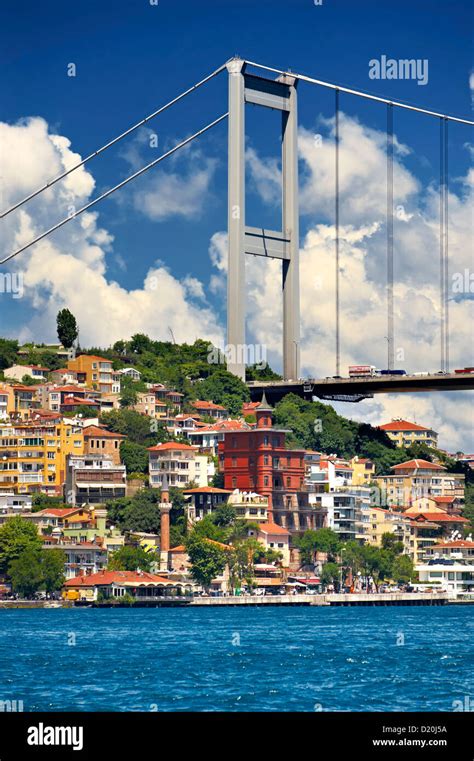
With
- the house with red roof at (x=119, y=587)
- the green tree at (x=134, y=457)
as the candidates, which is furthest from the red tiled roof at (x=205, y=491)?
the house with red roof at (x=119, y=587)

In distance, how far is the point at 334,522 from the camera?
238 feet

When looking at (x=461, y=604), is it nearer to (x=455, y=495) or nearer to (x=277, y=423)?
(x=277, y=423)

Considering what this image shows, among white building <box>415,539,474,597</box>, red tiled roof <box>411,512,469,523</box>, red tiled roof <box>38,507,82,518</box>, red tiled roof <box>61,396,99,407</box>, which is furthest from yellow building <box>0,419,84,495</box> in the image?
red tiled roof <box>411,512,469,523</box>

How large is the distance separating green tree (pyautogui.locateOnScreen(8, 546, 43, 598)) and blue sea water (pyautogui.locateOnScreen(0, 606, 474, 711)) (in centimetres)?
1078

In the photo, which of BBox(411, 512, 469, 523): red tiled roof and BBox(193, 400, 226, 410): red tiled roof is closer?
BBox(193, 400, 226, 410): red tiled roof

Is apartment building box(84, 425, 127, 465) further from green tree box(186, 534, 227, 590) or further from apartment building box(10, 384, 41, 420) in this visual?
green tree box(186, 534, 227, 590)

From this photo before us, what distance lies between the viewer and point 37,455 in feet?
228

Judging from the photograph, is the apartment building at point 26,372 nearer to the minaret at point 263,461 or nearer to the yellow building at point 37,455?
the yellow building at point 37,455

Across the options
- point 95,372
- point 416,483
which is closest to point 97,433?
point 95,372

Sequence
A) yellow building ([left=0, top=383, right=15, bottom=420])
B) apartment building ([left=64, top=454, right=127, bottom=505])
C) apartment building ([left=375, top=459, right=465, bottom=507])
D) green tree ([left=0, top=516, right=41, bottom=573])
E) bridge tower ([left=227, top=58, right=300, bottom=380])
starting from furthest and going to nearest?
apartment building ([left=375, top=459, right=465, bottom=507]) < yellow building ([left=0, top=383, right=15, bottom=420]) < apartment building ([left=64, top=454, right=127, bottom=505]) < bridge tower ([left=227, top=58, right=300, bottom=380]) < green tree ([left=0, top=516, right=41, bottom=573])

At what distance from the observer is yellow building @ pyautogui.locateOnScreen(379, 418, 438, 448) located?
93.5m
